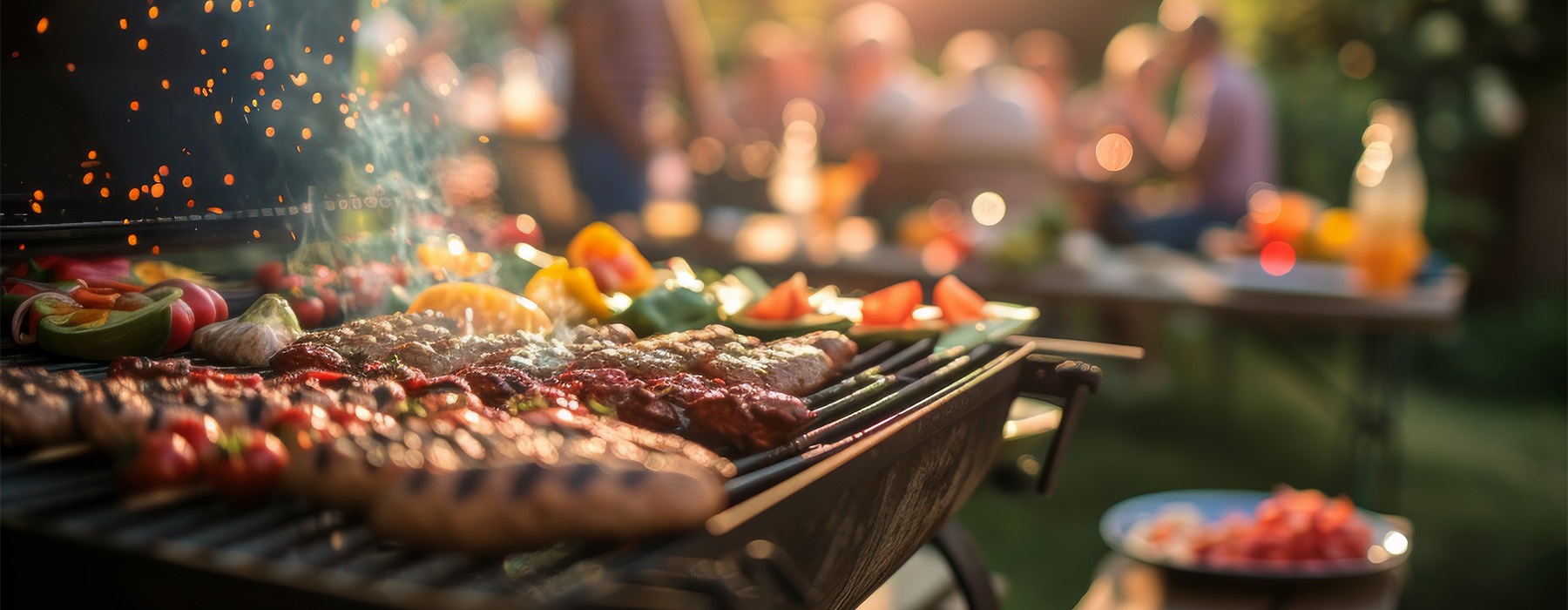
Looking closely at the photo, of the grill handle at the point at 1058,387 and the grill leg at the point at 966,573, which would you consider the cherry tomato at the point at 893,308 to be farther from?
the grill leg at the point at 966,573

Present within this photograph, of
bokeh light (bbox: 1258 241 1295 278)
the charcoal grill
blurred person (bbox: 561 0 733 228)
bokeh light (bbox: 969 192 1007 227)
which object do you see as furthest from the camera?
bokeh light (bbox: 969 192 1007 227)

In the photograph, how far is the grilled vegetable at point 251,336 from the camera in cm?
207

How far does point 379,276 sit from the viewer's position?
259 cm

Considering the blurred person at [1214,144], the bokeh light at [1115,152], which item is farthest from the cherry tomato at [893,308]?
the bokeh light at [1115,152]

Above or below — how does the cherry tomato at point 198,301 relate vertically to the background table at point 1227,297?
above

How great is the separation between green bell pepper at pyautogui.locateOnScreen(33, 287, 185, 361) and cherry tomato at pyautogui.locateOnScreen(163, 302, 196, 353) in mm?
12

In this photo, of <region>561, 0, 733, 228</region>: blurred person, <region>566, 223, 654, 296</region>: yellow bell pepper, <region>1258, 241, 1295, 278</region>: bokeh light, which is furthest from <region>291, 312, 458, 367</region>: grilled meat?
<region>561, 0, 733, 228</region>: blurred person

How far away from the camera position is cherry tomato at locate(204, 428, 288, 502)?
1.34m

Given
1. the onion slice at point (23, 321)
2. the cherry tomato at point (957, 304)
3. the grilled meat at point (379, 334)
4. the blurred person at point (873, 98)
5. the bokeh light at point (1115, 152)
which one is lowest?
the cherry tomato at point (957, 304)

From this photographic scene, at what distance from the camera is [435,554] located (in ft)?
4.14

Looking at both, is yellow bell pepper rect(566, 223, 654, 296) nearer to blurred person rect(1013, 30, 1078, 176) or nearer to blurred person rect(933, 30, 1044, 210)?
blurred person rect(933, 30, 1044, 210)

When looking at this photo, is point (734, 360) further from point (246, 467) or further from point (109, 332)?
point (109, 332)

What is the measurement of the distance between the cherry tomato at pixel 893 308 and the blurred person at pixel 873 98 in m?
6.14

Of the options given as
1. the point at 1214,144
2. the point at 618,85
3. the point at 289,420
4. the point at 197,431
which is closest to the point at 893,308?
the point at 289,420
